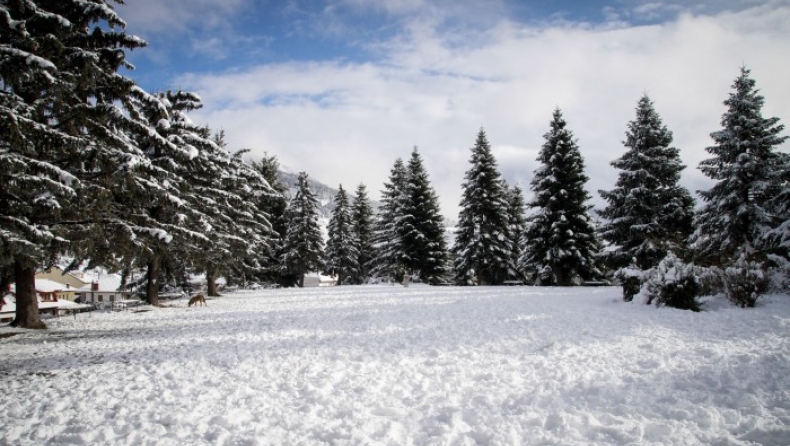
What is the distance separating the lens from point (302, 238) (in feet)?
132

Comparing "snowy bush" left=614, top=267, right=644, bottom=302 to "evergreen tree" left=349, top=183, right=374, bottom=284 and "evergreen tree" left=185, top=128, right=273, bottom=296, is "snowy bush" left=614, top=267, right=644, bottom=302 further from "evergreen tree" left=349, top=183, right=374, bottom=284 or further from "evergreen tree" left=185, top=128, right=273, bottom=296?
"evergreen tree" left=349, top=183, right=374, bottom=284

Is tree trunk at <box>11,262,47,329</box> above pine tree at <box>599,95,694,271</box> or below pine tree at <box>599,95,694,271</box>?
below

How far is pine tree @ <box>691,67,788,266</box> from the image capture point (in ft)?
59.9

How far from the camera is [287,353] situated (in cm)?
851

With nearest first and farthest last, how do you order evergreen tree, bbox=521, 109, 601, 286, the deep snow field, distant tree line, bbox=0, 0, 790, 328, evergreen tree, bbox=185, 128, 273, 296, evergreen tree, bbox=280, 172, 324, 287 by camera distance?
the deep snow field, distant tree line, bbox=0, 0, 790, 328, evergreen tree, bbox=185, 128, 273, 296, evergreen tree, bbox=521, 109, 601, 286, evergreen tree, bbox=280, 172, 324, 287

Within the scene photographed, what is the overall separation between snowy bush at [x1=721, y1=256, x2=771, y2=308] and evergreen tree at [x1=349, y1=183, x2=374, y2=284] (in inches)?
1381

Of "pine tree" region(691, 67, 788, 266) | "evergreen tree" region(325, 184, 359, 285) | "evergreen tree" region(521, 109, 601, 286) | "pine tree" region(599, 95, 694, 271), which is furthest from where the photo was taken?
"evergreen tree" region(325, 184, 359, 285)

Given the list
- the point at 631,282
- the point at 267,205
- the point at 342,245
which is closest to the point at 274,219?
the point at 267,205

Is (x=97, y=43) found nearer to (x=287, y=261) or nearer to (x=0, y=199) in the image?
(x=0, y=199)

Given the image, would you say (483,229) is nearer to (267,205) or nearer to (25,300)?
(267,205)

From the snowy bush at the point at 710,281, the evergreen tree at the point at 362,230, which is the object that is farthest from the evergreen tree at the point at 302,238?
the snowy bush at the point at 710,281

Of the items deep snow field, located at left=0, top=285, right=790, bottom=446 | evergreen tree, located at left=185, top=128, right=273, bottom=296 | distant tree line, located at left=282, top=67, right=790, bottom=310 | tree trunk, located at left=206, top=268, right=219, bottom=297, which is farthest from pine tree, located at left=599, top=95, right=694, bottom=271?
tree trunk, located at left=206, top=268, right=219, bottom=297

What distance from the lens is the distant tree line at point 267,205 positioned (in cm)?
1031

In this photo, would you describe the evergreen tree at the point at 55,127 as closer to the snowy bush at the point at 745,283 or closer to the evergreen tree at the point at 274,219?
the snowy bush at the point at 745,283
